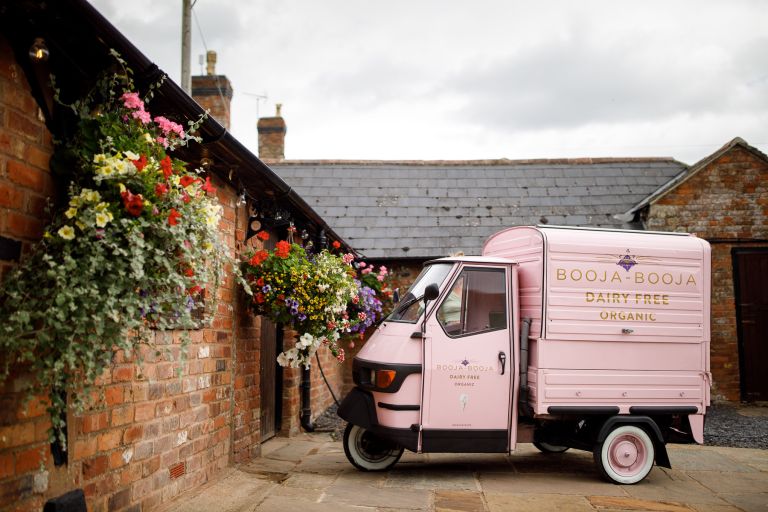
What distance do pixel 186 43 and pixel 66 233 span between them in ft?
29.5

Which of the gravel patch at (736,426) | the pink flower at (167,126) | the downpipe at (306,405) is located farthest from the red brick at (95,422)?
the gravel patch at (736,426)

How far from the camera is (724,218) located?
11.8 meters

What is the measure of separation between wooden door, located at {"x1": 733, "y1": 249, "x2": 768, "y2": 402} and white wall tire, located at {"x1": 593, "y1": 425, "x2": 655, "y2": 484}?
6.48 metres

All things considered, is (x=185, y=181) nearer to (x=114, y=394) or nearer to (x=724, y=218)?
(x=114, y=394)

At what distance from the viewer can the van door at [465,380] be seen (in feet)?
19.8

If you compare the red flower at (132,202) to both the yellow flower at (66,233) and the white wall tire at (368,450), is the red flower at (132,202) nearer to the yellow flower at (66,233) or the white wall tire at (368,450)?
the yellow flower at (66,233)

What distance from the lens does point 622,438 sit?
20.4 ft

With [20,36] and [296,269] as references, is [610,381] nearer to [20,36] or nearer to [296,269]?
[296,269]

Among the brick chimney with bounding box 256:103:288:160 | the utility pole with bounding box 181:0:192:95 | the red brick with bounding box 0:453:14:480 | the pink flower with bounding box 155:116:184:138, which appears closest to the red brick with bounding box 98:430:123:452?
the red brick with bounding box 0:453:14:480

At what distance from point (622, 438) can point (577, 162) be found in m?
11.0

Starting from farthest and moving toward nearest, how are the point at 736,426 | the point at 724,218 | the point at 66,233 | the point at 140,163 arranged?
1. the point at 724,218
2. the point at 736,426
3. the point at 140,163
4. the point at 66,233

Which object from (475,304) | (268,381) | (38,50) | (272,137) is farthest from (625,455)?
(272,137)

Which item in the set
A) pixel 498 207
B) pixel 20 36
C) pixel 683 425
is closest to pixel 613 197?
pixel 498 207

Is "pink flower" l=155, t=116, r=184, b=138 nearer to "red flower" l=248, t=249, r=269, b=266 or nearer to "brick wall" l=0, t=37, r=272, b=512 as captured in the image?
"brick wall" l=0, t=37, r=272, b=512
